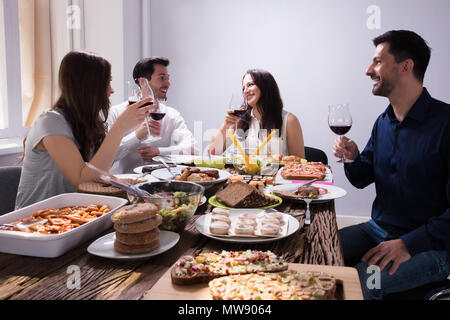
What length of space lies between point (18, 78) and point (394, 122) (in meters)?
2.61

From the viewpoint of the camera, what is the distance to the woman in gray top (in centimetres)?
167

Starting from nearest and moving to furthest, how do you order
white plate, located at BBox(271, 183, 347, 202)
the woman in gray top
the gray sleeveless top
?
white plate, located at BBox(271, 183, 347, 202) < the woman in gray top < the gray sleeveless top

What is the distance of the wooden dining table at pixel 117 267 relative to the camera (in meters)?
0.76

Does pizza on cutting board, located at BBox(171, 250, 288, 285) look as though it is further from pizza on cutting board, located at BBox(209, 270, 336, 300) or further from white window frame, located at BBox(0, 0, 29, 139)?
white window frame, located at BBox(0, 0, 29, 139)

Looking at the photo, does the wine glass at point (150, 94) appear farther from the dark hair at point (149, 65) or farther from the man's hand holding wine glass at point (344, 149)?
the dark hair at point (149, 65)

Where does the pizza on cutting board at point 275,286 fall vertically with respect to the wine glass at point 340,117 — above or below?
below

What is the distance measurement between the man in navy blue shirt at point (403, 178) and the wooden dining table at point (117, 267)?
55 centimetres

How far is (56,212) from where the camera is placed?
3.66 ft
